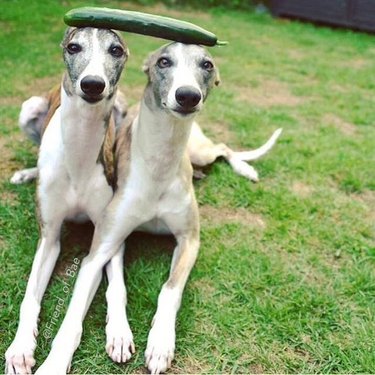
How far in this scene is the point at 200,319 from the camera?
2756 mm

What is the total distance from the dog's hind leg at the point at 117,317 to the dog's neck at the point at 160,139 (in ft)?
1.72

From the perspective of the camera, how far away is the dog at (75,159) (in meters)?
2.47

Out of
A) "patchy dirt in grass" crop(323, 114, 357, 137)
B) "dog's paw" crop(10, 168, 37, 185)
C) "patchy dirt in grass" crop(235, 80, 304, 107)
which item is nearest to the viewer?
"dog's paw" crop(10, 168, 37, 185)

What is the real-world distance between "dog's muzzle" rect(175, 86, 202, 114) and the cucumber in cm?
34

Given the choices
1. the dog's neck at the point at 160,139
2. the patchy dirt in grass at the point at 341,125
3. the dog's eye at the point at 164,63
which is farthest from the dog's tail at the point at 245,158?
the dog's eye at the point at 164,63

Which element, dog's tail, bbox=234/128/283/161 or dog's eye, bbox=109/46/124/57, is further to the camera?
dog's tail, bbox=234/128/283/161

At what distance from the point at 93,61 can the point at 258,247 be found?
1.52 meters

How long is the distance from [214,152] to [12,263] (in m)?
1.77

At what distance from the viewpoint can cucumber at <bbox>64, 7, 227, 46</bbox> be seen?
261cm

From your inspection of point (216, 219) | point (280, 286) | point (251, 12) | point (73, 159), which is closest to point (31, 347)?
point (73, 159)

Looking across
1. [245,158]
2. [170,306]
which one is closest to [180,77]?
[170,306]

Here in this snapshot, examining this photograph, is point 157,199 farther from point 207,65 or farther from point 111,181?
point 207,65

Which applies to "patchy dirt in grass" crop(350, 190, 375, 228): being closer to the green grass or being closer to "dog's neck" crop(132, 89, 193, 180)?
the green grass

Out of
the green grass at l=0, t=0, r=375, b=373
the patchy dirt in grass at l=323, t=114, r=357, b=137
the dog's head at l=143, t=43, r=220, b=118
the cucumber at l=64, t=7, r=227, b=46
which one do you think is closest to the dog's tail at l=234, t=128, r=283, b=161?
the green grass at l=0, t=0, r=375, b=373
